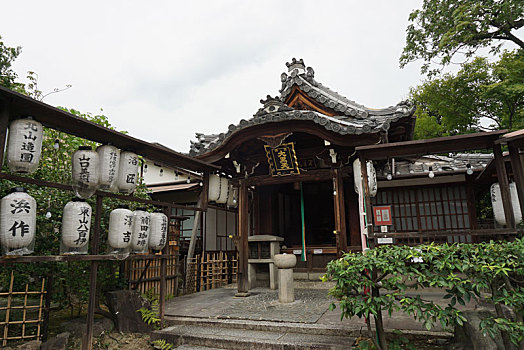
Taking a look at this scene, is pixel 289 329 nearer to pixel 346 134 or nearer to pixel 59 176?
pixel 346 134

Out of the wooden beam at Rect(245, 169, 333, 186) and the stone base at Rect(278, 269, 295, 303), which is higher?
the wooden beam at Rect(245, 169, 333, 186)

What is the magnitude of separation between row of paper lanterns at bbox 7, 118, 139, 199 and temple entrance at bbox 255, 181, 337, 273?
294 inches

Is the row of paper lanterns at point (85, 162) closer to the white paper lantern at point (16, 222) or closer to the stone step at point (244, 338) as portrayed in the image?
the white paper lantern at point (16, 222)

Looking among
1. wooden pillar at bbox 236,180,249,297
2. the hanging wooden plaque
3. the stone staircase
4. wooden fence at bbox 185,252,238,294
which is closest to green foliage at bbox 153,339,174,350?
the stone staircase

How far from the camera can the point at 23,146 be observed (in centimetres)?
471

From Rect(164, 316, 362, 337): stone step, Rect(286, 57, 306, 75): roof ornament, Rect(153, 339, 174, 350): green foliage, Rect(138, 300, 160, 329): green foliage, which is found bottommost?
Rect(153, 339, 174, 350): green foliage

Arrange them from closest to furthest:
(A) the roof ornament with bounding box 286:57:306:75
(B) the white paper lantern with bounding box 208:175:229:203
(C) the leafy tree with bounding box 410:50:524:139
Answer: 1. (B) the white paper lantern with bounding box 208:175:229:203
2. (A) the roof ornament with bounding box 286:57:306:75
3. (C) the leafy tree with bounding box 410:50:524:139

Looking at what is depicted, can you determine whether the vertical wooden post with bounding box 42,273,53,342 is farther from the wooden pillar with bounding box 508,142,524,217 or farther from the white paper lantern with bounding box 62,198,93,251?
the wooden pillar with bounding box 508,142,524,217

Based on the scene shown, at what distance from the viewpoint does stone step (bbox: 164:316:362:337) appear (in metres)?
6.14

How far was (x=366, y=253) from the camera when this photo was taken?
217 inches

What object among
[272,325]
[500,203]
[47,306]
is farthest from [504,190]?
[47,306]

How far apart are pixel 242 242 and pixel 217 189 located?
204cm

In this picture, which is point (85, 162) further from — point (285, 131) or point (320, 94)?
point (320, 94)

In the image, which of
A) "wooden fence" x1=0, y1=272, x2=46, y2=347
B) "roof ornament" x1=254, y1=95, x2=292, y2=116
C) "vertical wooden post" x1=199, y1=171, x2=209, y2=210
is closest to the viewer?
"wooden fence" x1=0, y1=272, x2=46, y2=347
